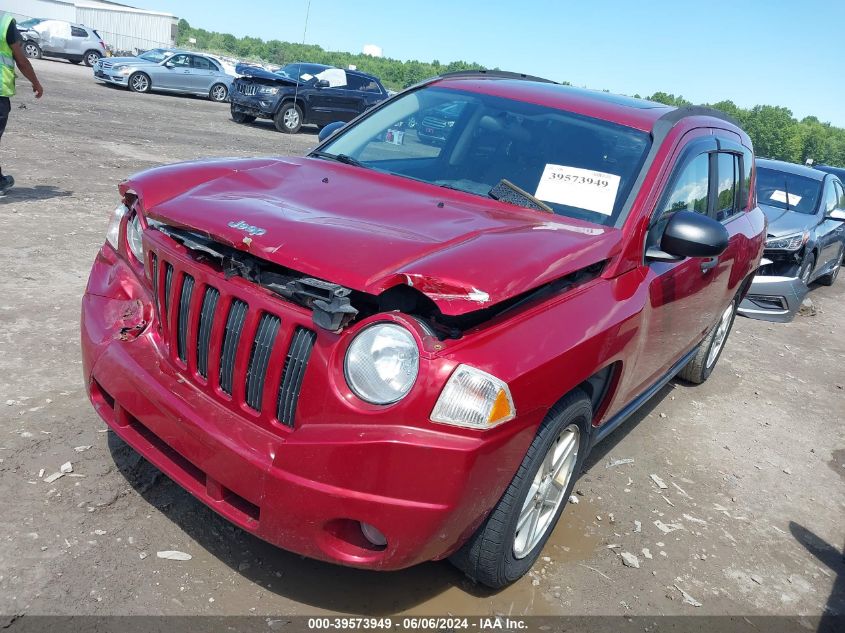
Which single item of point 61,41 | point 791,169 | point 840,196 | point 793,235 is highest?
point 791,169

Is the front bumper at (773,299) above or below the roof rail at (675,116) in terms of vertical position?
Answer: below

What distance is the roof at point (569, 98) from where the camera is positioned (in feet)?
12.6

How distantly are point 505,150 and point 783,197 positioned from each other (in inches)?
297

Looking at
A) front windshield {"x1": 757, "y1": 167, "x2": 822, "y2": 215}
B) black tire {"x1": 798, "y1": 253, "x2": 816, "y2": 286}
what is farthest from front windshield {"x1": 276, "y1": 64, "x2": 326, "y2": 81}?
black tire {"x1": 798, "y1": 253, "x2": 816, "y2": 286}

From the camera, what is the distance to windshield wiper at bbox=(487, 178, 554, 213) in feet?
11.2

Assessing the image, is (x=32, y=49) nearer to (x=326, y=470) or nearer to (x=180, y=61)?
(x=180, y=61)

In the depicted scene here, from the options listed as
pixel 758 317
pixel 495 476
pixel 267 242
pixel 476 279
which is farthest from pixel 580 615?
pixel 758 317

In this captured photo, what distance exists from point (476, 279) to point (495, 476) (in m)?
0.65

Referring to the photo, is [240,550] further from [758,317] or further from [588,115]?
[758,317]

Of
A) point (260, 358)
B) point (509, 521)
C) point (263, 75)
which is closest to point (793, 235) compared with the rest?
point (509, 521)

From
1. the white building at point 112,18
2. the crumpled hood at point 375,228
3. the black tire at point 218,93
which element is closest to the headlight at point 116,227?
the crumpled hood at point 375,228

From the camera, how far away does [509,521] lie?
2.67 metres

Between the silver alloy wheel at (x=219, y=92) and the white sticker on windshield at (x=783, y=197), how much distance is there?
20.3 metres

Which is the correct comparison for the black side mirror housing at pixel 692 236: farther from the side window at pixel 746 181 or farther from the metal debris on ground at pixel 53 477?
the metal debris on ground at pixel 53 477
